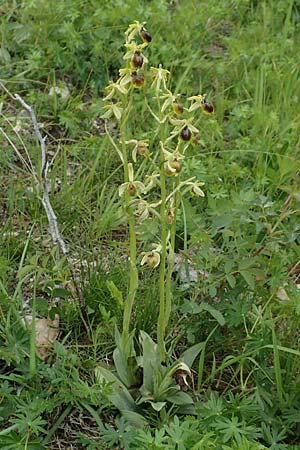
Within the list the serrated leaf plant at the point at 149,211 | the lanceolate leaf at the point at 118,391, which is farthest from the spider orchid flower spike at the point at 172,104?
the lanceolate leaf at the point at 118,391

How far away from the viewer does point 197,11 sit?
386 cm

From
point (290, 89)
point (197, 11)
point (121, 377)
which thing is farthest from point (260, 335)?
point (197, 11)

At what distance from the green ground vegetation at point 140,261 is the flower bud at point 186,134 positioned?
2.2 inches

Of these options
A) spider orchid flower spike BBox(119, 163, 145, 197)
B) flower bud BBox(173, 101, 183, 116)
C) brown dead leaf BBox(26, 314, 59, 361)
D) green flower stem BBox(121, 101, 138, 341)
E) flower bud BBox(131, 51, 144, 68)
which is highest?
flower bud BBox(131, 51, 144, 68)

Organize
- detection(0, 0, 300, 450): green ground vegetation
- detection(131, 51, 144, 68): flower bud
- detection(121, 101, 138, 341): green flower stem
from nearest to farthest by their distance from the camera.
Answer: detection(131, 51, 144, 68): flower bud
detection(121, 101, 138, 341): green flower stem
detection(0, 0, 300, 450): green ground vegetation

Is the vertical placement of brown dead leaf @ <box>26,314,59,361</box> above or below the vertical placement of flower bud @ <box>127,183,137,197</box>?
below

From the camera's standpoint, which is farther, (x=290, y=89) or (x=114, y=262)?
(x=290, y=89)

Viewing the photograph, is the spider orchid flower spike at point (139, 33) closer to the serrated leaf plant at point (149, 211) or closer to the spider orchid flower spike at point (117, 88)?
the serrated leaf plant at point (149, 211)

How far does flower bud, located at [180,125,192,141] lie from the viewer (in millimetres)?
1928

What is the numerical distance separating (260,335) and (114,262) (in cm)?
56

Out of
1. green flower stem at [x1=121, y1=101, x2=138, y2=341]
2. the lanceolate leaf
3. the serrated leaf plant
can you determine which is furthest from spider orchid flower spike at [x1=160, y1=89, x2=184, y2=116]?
the lanceolate leaf

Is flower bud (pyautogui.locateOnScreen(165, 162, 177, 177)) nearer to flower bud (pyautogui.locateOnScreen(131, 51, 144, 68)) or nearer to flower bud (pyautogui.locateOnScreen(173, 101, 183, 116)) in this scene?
flower bud (pyautogui.locateOnScreen(173, 101, 183, 116))

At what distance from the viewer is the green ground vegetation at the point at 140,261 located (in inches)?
83.7

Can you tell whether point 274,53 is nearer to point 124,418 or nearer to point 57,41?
point 57,41
